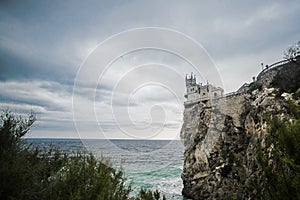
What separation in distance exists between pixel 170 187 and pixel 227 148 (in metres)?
10.3

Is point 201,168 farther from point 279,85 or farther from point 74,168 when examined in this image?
point 74,168

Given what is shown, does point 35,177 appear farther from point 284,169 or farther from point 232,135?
point 232,135

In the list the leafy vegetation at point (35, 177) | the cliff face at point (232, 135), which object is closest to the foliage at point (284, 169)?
the leafy vegetation at point (35, 177)

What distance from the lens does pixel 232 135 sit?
73.4 ft

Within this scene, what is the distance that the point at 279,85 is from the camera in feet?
63.9

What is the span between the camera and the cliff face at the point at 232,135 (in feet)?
57.9

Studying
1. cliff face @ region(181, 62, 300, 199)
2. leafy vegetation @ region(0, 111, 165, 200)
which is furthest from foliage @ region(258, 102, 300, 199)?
cliff face @ region(181, 62, 300, 199)

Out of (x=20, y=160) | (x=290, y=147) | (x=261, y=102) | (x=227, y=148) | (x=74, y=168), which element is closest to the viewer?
(x=290, y=147)

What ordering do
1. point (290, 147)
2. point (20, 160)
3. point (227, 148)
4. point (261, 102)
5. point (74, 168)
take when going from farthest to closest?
1. point (227, 148)
2. point (261, 102)
3. point (74, 168)
4. point (20, 160)
5. point (290, 147)

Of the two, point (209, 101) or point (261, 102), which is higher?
point (209, 101)

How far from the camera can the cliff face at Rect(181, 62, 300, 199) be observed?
17.6 metres

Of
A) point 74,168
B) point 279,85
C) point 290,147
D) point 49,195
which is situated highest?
point 279,85

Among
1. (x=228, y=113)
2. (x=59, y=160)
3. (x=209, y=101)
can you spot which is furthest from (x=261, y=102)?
(x=59, y=160)

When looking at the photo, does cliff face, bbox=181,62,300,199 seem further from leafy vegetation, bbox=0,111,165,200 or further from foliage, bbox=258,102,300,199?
leafy vegetation, bbox=0,111,165,200
